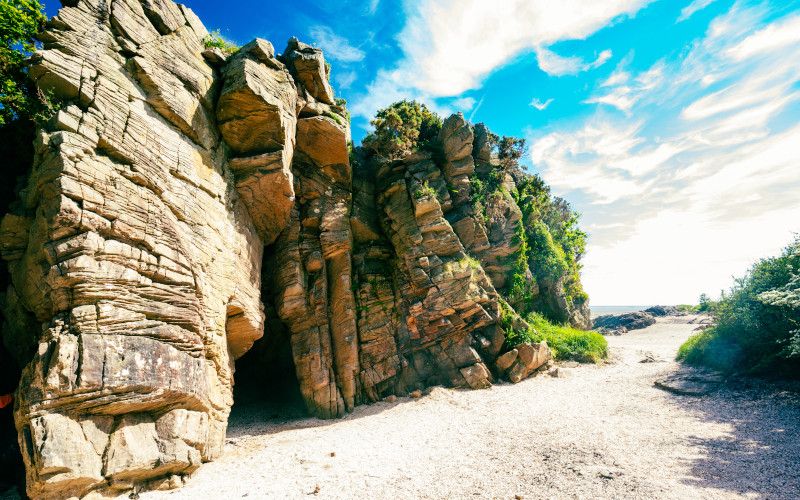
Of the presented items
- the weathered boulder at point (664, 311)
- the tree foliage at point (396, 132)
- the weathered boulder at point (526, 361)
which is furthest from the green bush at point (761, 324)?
the weathered boulder at point (664, 311)

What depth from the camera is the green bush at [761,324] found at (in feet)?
38.8

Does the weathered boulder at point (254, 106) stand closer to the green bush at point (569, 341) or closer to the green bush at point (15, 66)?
the green bush at point (15, 66)

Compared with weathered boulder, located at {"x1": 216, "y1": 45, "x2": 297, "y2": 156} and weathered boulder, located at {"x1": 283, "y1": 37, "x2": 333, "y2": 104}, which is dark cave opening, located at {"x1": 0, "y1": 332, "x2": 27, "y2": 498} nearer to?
weathered boulder, located at {"x1": 216, "y1": 45, "x2": 297, "y2": 156}

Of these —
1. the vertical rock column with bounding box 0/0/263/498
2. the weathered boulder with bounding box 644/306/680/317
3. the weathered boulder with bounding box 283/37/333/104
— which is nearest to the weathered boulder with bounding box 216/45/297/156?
the vertical rock column with bounding box 0/0/263/498

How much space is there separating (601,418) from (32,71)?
70.4 ft

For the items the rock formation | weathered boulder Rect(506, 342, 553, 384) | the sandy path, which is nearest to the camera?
the sandy path

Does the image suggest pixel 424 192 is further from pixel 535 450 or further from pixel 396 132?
pixel 535 450

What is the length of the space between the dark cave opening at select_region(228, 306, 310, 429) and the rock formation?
1194 mm

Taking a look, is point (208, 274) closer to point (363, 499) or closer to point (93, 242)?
point (93, 242)

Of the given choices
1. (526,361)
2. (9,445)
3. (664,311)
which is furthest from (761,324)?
(664,311)

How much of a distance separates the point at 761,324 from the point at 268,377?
2563cm

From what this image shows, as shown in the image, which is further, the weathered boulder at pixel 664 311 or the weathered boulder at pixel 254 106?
the weathered boulder at pixel 664 311

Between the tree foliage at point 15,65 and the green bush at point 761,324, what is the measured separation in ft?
94.8

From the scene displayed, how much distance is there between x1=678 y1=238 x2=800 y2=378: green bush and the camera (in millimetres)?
11812
